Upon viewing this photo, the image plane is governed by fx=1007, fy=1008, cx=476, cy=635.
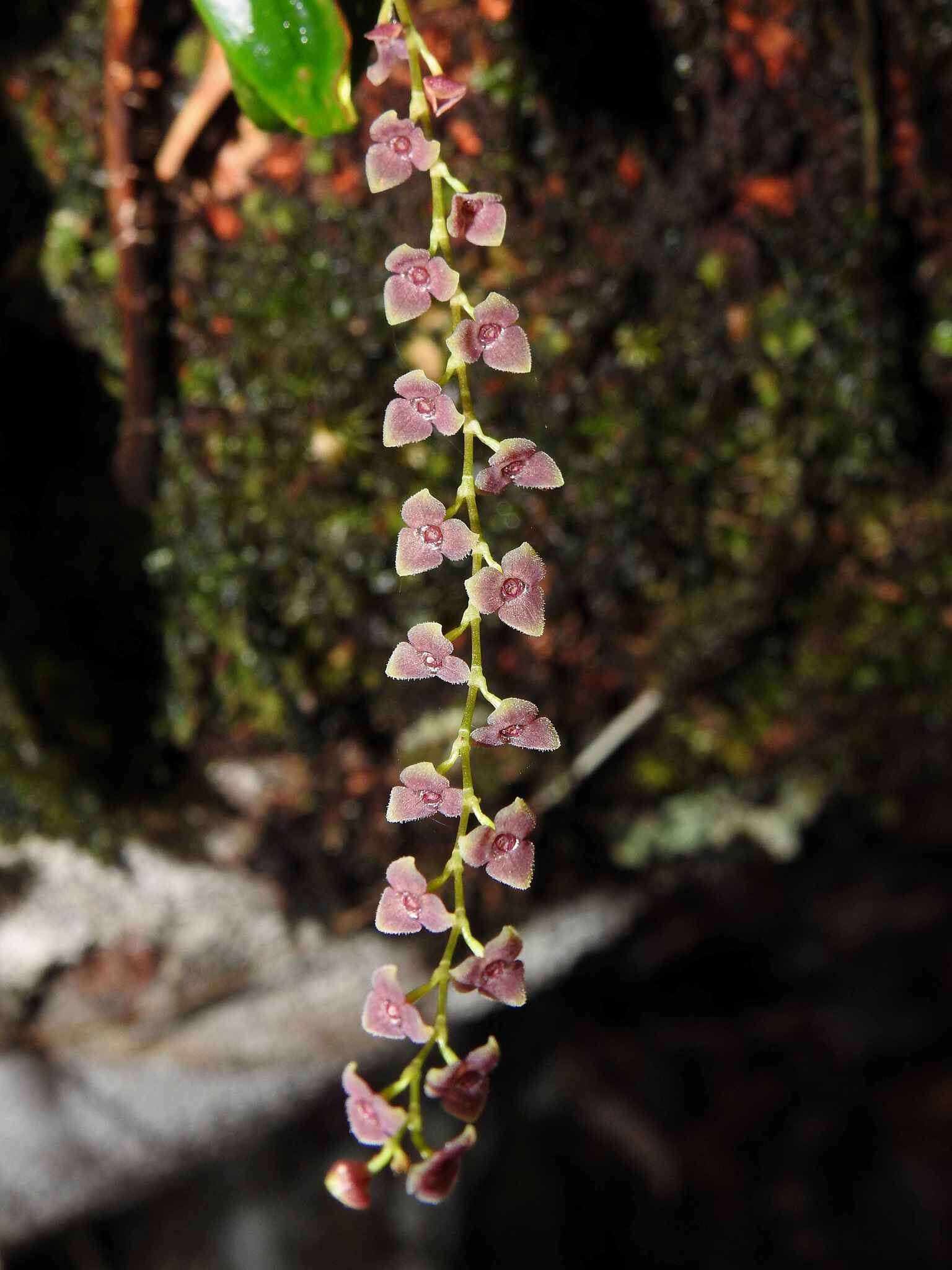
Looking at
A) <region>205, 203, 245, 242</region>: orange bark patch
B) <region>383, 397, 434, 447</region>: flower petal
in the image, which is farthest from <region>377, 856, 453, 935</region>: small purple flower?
<region>205, 203, 245, 242</region>: orange bark patch

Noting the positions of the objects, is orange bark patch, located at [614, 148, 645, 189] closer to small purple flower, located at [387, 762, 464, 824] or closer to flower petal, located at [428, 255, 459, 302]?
flower petal, located at [428, 255, 459, 302]

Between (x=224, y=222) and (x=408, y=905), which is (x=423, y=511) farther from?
(x=224, y=222)

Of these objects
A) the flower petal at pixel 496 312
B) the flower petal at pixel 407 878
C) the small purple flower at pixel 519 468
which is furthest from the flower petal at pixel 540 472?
the flower petal at pixel 407 878

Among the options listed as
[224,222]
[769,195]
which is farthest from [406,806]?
[769,195]

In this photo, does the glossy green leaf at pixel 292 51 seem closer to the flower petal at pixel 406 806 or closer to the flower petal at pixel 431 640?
the flower petal at pixel 431 640

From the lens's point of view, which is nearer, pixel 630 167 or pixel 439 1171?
pixel 439 1171

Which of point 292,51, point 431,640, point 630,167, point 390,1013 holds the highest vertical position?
point 292,51

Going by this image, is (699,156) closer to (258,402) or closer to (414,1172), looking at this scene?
(258,402)
